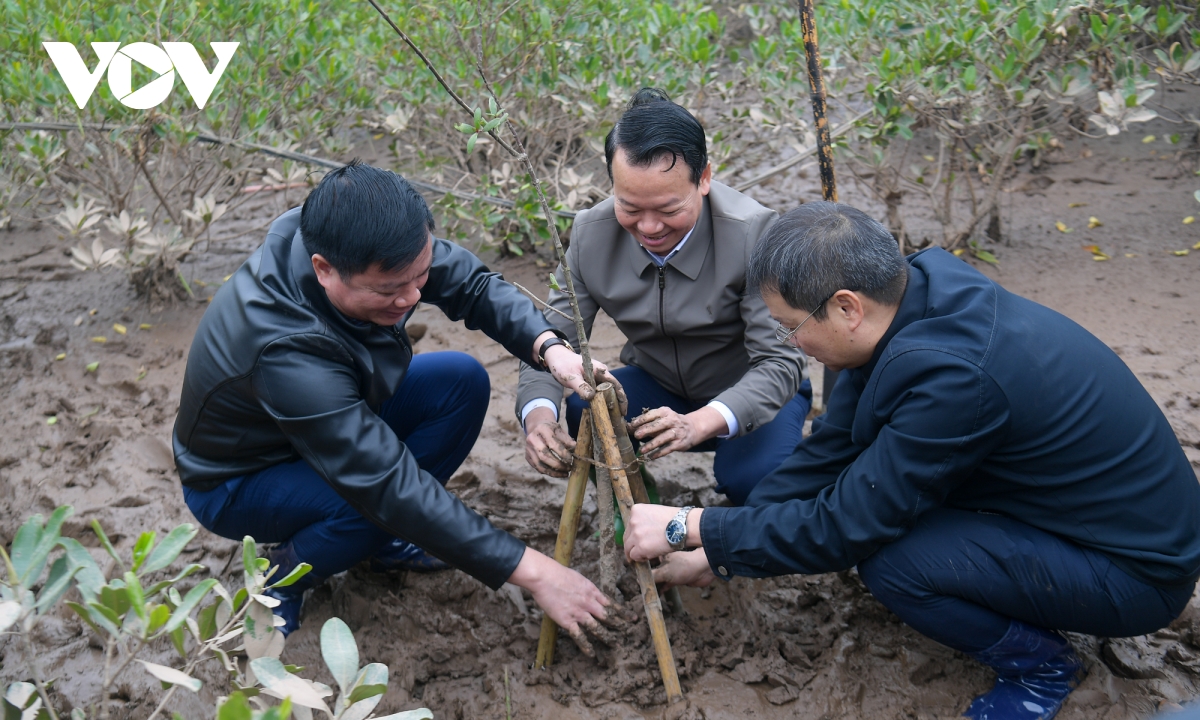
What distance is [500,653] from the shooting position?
101 inches

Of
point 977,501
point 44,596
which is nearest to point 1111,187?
point 977,501

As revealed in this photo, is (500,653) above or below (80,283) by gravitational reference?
above

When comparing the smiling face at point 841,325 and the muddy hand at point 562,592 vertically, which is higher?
the smiling face at point 841,325

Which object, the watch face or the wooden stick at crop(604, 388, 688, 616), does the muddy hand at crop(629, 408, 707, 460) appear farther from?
the watch face

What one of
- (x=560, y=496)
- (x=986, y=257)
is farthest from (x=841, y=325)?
(x=986, y=257)

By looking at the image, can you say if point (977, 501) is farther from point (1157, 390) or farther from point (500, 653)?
point (1157, 390)

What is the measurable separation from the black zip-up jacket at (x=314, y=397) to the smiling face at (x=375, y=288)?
68mm

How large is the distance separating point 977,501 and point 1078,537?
0.22 metres

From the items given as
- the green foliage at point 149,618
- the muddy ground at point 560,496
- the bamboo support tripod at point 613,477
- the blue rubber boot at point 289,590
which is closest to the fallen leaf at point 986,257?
the muddy ground at point 560,496

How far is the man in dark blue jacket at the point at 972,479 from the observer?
6.03ft

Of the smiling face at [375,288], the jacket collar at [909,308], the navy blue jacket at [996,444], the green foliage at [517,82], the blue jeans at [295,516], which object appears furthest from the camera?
the green foliage at [517,82]

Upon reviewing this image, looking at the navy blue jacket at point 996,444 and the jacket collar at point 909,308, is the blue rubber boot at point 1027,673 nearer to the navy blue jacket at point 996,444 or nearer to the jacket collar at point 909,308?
the navy blue jacket at point 996,444

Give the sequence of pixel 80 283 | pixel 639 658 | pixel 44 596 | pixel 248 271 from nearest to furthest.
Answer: pixel 44 596 → pixel 248 271 → pixel 639 658 → pixel 80 283

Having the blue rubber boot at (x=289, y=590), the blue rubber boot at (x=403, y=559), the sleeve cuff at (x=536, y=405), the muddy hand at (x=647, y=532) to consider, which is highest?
the muddy hand at (x=647, y=532)
